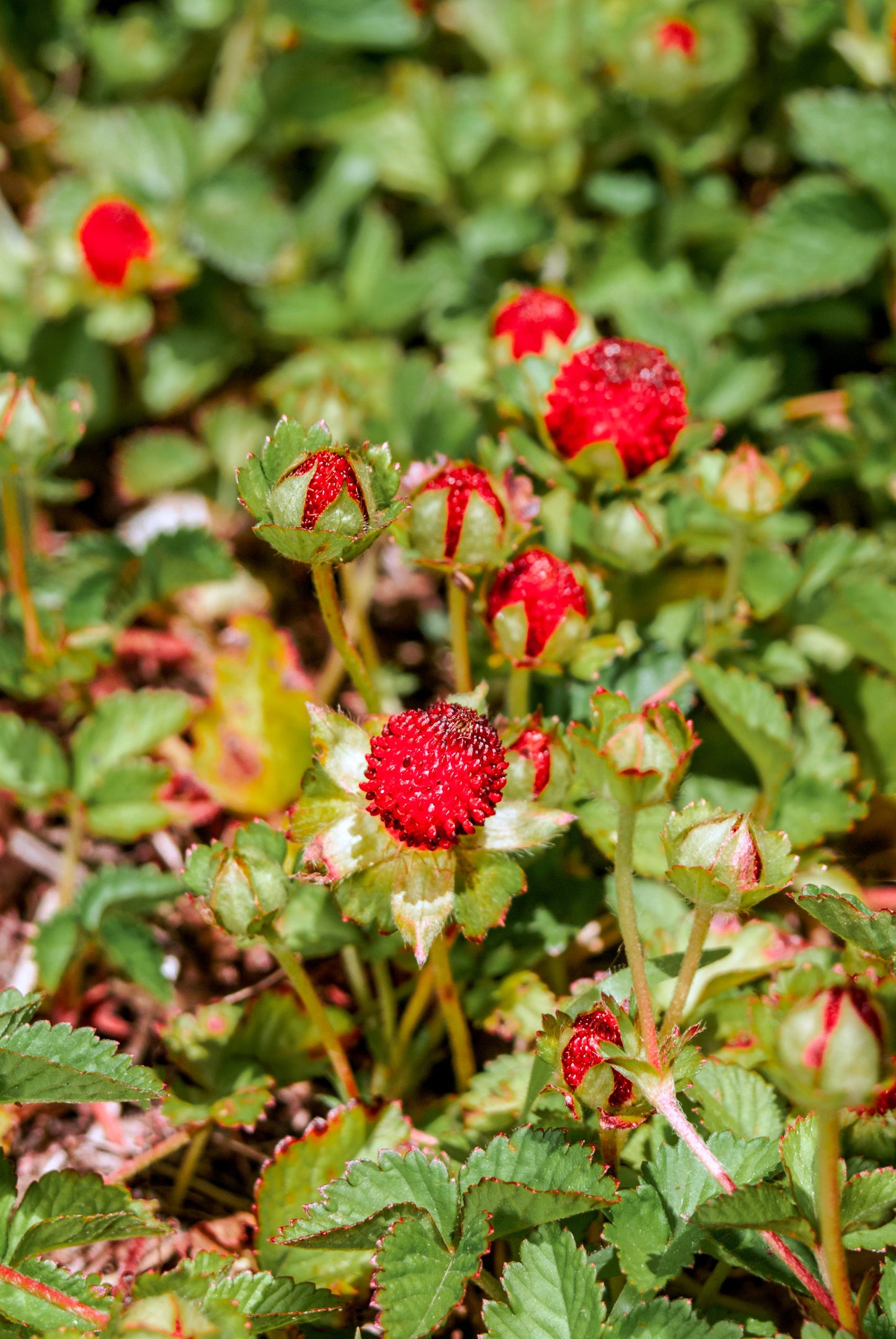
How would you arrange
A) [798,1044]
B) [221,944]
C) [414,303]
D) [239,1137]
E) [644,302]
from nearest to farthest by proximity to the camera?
[798,1044]
[239,1137]
[221,944]
[644,302]
[414,303]

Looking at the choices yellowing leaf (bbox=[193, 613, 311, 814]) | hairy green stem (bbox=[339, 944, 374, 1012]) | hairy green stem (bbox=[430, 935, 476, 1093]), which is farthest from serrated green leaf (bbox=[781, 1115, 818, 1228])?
yellowing leaf (bbox=[193, 613, 311, 814])

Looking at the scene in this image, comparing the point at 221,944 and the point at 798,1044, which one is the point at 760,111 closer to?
the point at 221,944

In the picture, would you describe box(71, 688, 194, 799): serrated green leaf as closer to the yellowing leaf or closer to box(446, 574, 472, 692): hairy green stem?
the yellowing leaf

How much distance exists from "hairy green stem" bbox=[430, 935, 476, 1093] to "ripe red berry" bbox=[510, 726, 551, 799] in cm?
22

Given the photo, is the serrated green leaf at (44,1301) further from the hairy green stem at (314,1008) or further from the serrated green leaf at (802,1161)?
the serrated green leaf at (802,1161)

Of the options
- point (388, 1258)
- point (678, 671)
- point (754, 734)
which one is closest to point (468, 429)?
point (678, 671)

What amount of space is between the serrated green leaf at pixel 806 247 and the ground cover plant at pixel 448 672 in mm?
13

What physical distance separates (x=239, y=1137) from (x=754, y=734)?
1.03m

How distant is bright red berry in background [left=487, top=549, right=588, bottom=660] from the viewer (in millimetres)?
1540

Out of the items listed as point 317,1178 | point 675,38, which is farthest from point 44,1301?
point 675,38

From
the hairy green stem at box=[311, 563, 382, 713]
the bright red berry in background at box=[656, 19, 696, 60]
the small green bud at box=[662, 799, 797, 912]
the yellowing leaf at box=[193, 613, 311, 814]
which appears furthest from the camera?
the bright red berry in background at box=[656, 19, 696, 60]

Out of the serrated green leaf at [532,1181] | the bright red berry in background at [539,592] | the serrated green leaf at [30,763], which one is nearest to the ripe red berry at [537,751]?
the bright red berry in background at [539,592]

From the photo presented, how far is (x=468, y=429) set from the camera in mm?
2268

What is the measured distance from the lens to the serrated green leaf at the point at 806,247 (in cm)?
254
